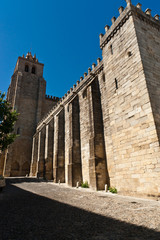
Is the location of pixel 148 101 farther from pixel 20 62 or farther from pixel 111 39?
pixel 20 62

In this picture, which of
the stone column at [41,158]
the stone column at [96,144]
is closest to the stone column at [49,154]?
the stone column at [41,158]

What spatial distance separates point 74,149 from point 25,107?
67.6 ft

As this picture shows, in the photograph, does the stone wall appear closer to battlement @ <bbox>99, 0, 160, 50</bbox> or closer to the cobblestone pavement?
battlement @ <bbox>99, 0, 160, 50</bbox>

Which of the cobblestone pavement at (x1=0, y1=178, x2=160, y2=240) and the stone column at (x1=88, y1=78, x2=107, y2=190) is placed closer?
the cobblestone pavement at (x1=0, y1=178, x2=160, y2=240)

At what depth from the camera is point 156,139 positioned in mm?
6117

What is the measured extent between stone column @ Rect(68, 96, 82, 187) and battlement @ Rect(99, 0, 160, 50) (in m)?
6.83

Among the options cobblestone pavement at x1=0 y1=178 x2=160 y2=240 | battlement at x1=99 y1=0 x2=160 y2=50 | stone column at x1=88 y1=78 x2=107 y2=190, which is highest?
battlement at x1=99 y1=0 x2=160 y2=50

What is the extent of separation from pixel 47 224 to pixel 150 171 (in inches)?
179

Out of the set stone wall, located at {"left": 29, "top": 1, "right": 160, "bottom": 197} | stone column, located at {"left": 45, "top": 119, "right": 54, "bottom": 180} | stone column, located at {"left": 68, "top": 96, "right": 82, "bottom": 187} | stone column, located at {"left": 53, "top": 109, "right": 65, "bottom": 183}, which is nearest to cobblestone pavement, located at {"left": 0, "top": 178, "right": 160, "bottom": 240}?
stone wall, located at {"left": 29, "top": 1, "right": 160, "bottom": 197}

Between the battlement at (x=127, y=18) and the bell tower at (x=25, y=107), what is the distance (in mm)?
23347

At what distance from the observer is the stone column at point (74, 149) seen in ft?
40.6

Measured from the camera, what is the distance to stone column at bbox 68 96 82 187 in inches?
488

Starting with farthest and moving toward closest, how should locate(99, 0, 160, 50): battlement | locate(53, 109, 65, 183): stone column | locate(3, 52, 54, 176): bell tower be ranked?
1. locate(3, 52, 54, 176): bell tower
2. locate(53, 109, 65, 183): stone column
3. locate(99, 0, 160, 50): battlement

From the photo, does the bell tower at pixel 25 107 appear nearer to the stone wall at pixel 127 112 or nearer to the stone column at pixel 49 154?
the stone column at pixel 49 154
